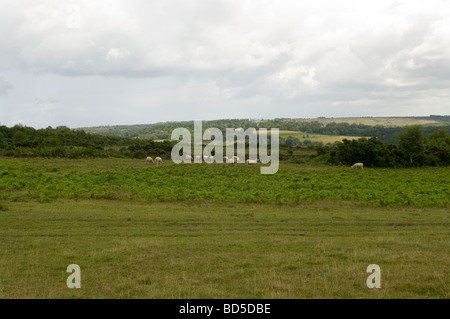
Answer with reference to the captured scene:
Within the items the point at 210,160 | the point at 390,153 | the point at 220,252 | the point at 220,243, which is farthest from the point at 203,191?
the point at 390,153

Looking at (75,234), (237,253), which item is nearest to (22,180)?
(75,234)

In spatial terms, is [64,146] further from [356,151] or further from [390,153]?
[390,153]

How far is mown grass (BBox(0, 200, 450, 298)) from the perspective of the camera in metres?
7.01

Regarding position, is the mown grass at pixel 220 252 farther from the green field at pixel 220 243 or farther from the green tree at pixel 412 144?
the green tree at pixel 412 144

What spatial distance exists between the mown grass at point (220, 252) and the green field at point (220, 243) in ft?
0.11

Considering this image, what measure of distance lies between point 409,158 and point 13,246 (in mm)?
51138

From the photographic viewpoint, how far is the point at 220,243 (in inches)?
420

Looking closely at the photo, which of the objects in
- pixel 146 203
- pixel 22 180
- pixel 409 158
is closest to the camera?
pixel 146 203

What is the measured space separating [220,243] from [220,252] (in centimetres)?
98

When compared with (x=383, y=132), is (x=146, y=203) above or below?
below

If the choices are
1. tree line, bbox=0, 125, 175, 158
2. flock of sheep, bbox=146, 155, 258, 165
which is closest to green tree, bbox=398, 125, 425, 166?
flock of sheep, bbox=146, 155, 258, 165

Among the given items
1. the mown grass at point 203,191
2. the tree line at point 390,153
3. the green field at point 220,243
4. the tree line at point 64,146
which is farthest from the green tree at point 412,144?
the tree line at point 64,146
